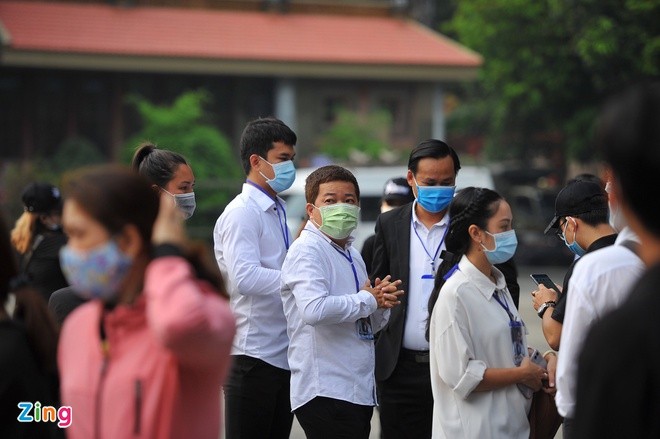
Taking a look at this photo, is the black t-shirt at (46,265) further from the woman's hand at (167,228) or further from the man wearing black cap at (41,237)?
the woman's hand at (167,228)

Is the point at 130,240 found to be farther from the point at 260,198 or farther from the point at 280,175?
the point at 280,175

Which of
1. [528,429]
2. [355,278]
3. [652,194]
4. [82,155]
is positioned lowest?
A: [82,155]

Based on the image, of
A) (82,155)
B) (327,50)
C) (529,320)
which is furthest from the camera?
(327,50)

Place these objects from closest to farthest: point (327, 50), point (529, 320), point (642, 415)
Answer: point (642, 415)
point (529, 320)
point (327, 50)

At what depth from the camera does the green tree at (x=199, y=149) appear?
94.8 feet

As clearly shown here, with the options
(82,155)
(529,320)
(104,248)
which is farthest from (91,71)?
(104,248)

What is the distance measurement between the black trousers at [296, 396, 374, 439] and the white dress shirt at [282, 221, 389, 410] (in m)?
0.04

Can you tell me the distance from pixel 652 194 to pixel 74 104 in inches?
1216

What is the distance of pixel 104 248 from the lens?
3053 mm

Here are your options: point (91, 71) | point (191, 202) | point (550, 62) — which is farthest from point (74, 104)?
point (191, 202)

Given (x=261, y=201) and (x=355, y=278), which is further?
(x=261, y=201)

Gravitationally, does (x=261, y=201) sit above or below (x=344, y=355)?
above

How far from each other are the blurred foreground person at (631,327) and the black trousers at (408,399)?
11.4ft

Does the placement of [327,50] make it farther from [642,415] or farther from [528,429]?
[642,415]
